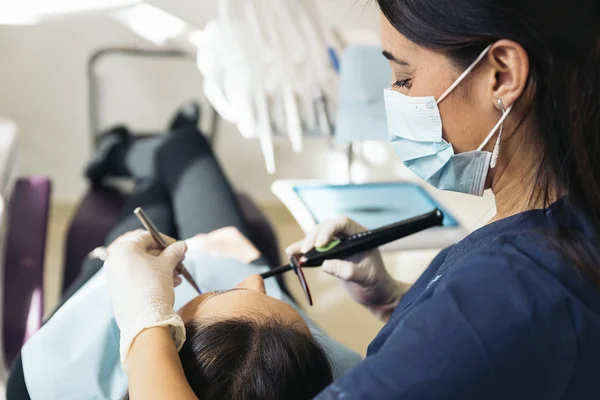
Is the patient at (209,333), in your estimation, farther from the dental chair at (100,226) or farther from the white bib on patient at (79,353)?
the dental chair at (100,226)

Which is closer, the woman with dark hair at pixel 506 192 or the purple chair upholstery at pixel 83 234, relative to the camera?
the woman with dark hair at pixel 506 192

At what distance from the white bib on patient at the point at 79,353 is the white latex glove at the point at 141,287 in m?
0.15

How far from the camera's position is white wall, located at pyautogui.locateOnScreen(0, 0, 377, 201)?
2.34 meters

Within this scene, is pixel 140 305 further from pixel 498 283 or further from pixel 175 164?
pixel 175 164

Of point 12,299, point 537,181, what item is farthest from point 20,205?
point 537,181

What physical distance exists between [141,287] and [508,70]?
0.52m

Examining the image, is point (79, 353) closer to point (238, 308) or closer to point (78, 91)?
point (238, 308)

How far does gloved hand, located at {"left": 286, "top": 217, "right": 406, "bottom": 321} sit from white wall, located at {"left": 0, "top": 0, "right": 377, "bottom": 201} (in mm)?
1303

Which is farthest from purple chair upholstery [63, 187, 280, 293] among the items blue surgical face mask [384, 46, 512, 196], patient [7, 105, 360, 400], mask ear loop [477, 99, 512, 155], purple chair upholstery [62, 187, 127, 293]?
mask ear loop [477, 99, 512, 155]

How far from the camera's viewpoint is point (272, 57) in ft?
5.71

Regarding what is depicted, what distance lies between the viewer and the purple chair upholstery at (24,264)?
1.40m

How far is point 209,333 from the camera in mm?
837

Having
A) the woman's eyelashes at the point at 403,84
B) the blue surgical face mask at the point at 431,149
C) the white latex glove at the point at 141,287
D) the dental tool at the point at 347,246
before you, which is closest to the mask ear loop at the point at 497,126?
the blue surgical face mask at the point at 431,149

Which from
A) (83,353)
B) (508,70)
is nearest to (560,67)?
(508,70)
